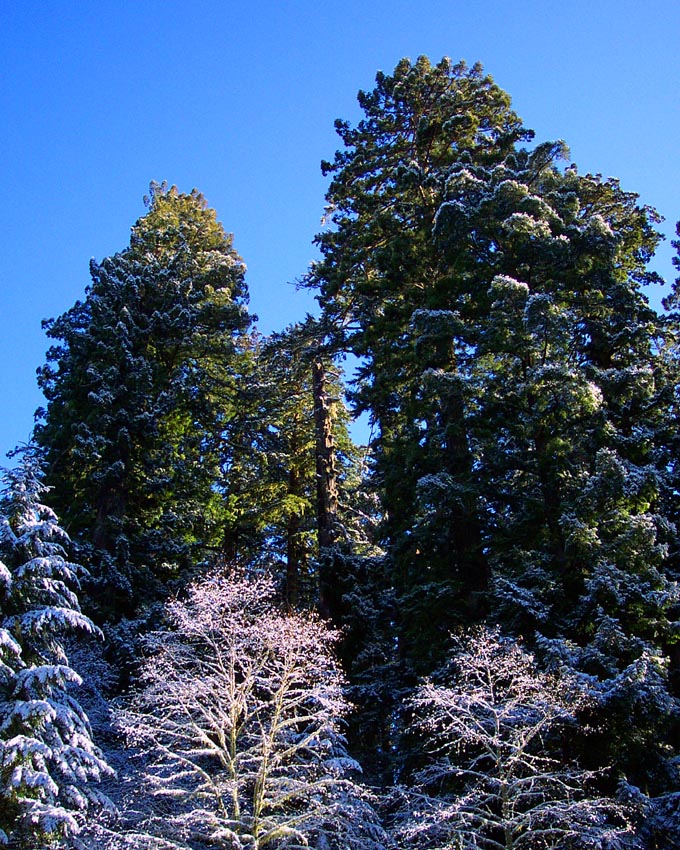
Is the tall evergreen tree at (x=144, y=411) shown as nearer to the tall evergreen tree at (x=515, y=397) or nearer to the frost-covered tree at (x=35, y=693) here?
the tall evergreen tree at (x=515, y=397)

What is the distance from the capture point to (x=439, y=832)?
1070 centimetres

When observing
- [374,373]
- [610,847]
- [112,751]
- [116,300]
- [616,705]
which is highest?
[116,300]

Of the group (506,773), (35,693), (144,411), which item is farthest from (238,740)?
(144,411)

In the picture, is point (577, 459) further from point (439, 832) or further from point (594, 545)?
point (439, 832)

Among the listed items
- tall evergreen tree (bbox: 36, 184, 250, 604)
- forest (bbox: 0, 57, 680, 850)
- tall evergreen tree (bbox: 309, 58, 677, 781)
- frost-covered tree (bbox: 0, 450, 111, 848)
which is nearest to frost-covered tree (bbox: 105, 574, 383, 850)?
forest (bbox: 0, 57, 680, 850)

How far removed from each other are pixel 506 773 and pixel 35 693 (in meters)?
7.04

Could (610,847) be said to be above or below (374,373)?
below

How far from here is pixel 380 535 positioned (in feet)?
58.8

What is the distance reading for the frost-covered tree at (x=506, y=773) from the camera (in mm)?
10250

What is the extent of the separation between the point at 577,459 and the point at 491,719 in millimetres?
6898

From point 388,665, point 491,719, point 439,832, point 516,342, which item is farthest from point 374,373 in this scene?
point 439,832

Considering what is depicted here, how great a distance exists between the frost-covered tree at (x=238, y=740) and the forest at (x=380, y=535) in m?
0.09

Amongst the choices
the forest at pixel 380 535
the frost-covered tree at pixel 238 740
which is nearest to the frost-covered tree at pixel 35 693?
the forest at pixel 380 535

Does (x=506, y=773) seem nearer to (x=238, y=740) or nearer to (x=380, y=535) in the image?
(x=238, y=740)
